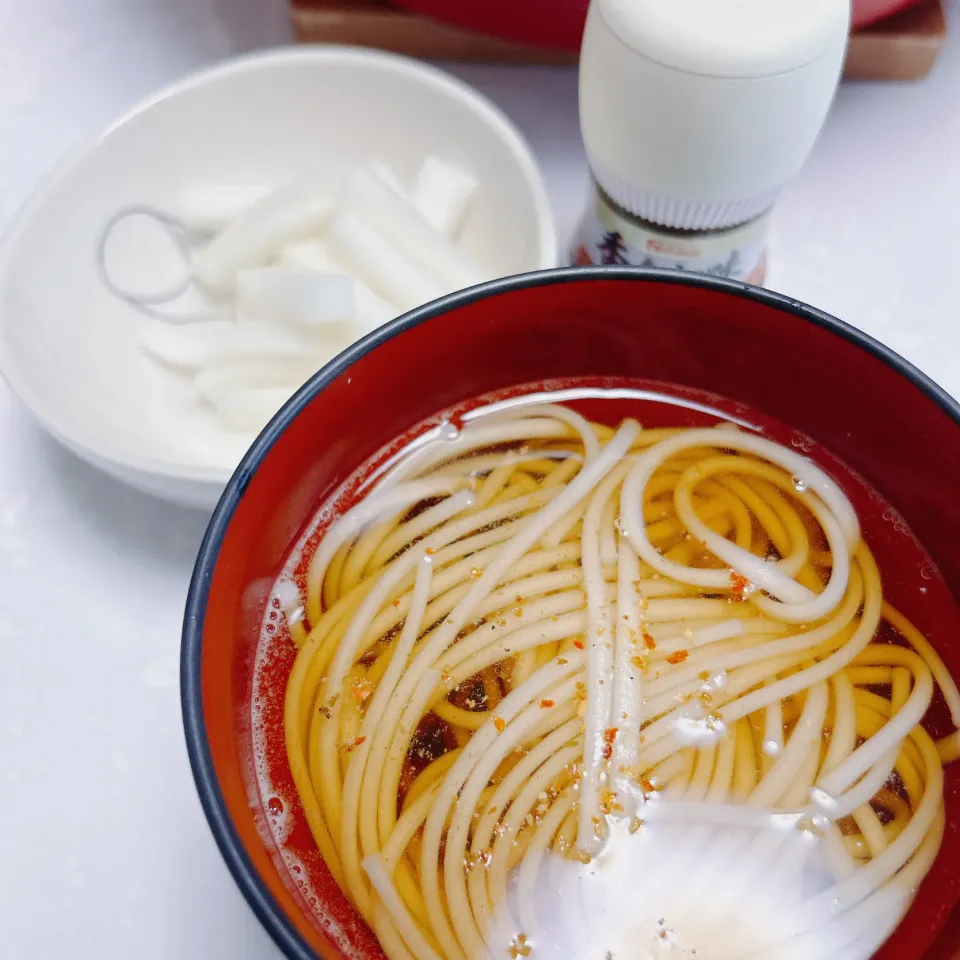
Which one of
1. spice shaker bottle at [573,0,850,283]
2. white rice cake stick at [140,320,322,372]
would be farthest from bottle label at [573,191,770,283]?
white rice cake stick at [140,320,322,372]

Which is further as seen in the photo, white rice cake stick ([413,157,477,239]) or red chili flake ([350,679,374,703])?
white rice cake stick ([413,157,477,239])

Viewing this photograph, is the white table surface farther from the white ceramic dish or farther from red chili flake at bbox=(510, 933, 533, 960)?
red chili flake at bbox=(510, 933, 533, 960)

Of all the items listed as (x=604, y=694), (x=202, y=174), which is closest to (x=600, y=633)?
(x=604, y=694)

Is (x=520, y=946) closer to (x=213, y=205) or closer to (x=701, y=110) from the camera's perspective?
(x=701, y=110)

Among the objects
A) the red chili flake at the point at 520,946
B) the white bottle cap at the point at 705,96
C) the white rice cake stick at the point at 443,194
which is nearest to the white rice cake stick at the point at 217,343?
the white rice cake stick at the point at 443,194

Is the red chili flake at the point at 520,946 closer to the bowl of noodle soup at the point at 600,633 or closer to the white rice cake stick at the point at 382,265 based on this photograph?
the bowl of noodle soup at the point at 600,633
